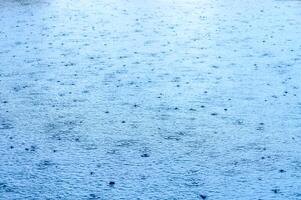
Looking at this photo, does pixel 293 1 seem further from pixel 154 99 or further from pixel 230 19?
pixel 154 99

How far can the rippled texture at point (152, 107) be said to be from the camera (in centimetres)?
200

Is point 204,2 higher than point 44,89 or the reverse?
higher

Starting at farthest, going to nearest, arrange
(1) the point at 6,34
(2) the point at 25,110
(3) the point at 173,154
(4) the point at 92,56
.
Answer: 1. (1) the point at 6,34
2. (4) the point at 92,56
3. (2) the point at 25,110
4. (3) the point at 173,154

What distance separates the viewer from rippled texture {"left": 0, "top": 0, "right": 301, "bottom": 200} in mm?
1995

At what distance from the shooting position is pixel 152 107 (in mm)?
2668

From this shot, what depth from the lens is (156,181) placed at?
6.51 feet

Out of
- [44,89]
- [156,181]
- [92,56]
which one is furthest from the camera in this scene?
[92,56]

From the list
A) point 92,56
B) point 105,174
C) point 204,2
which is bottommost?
point 105,174

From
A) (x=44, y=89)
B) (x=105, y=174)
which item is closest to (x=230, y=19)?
(x=44, y=89)

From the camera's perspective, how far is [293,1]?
495 cm

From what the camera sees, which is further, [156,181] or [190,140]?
[190,140]

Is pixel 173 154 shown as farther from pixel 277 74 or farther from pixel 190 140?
pixel 277 74

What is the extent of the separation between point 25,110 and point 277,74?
190 cm

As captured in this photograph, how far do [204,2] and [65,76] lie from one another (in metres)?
2.64
